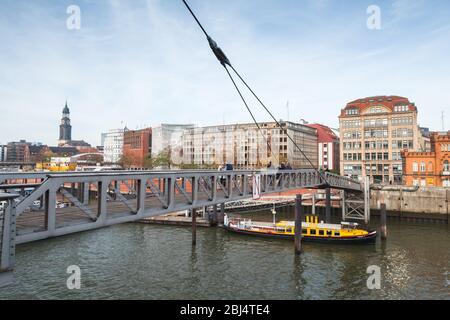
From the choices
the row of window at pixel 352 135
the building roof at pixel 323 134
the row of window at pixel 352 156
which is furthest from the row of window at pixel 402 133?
the building roof at pixel 323 134

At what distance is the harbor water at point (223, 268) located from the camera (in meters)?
22.2

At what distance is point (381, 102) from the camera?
8694 centimetres

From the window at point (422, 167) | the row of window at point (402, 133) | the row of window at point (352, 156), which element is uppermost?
the row of window at point (402, 133)

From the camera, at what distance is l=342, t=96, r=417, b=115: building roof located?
83812mm

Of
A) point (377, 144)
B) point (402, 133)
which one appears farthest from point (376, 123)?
point (402, 133)

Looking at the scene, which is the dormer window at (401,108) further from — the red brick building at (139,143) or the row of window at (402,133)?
the red brick building at (139,143)

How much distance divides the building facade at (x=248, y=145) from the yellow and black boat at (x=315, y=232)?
64.5 metres

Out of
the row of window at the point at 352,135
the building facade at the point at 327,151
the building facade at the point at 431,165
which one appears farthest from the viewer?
the building facade at the point at 327,151

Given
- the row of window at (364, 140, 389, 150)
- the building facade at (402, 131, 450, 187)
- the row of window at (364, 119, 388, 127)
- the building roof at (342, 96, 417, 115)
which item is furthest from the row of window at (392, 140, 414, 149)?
the building facade at (402, 131, 450, 187)

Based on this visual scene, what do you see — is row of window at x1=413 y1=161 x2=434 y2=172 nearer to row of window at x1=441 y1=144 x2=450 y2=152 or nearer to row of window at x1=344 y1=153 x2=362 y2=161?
row of window at x1=441 y1=144 x2=450 y2=152

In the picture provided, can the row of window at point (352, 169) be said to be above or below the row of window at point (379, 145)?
below

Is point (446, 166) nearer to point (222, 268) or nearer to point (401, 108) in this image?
point (401, 108)
